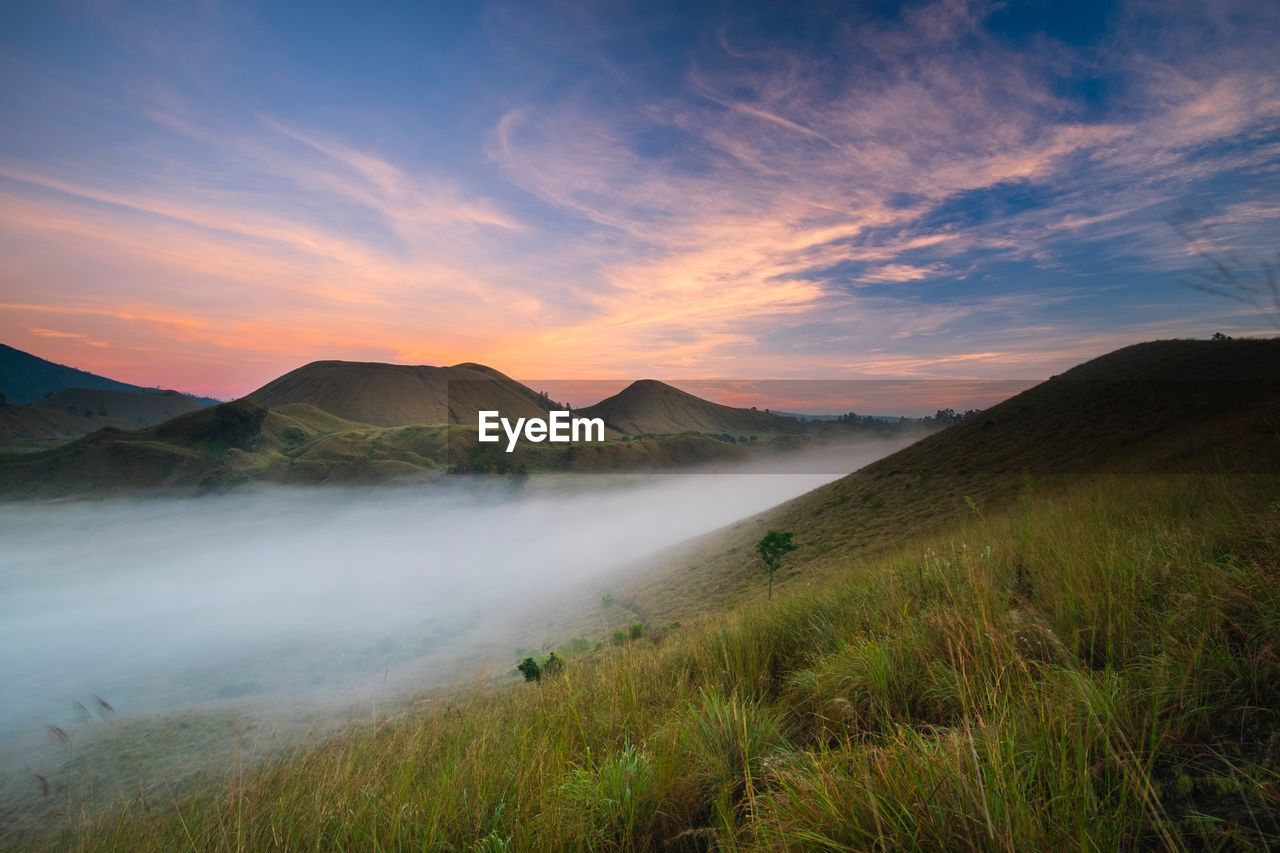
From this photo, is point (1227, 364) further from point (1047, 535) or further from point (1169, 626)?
point (1169, 626)

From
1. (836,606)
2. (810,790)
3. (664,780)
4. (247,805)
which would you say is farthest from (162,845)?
(836,606)

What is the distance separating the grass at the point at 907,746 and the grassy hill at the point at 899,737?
22 millimetres

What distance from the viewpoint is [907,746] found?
2662 mm

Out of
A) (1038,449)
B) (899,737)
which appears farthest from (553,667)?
(1038,449)

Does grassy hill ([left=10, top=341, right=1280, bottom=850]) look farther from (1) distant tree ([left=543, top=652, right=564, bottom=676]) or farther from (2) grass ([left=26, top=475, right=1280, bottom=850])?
(1) distant tree ([left=543, top=652, right=564, bottom=676])

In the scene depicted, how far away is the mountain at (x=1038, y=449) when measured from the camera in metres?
26.9

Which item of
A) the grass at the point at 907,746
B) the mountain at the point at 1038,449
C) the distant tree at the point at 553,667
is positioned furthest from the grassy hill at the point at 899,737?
the mountain at the point at 1038,449

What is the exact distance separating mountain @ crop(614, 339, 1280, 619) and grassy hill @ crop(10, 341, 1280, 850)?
19.4 metres

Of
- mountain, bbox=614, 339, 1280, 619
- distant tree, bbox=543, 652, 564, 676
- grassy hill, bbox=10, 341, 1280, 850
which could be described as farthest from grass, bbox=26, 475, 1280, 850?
mountain, bbox=614, 339, 1280, 619

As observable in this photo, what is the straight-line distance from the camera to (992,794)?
209 cm

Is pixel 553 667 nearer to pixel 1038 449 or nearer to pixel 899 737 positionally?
pixel 899 737

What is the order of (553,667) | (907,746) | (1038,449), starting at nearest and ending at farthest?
(907,746) < (553,667) < (1038,449)

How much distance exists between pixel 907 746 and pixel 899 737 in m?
0.07

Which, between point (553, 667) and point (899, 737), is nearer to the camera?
point (899, 737)
